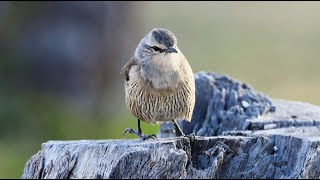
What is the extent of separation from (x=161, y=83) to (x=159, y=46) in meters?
0.30

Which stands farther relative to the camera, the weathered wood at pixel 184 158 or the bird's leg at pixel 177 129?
the bird's leg at pixel 177 129

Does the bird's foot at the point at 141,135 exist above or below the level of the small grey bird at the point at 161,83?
below

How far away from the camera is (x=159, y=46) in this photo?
→ 7.22 meters

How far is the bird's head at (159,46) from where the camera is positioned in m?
7.15

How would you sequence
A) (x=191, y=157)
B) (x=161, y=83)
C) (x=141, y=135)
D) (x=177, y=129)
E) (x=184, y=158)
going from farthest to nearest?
(x=177, y=129) → (x=161, y=83) → (x=141, y=135) → (x=191, y=157) → (x=184, y=158)

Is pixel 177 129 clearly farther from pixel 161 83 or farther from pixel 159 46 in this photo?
pixel 159 46

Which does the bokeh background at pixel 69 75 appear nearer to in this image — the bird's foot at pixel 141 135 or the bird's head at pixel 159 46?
the bird's head at pixel 159 46

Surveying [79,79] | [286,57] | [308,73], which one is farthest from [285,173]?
[286,57]

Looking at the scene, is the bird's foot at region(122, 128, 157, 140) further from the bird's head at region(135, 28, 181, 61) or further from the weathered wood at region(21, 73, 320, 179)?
the bird's head at region(135, 28, 181, 61)

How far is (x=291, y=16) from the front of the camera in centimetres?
1973

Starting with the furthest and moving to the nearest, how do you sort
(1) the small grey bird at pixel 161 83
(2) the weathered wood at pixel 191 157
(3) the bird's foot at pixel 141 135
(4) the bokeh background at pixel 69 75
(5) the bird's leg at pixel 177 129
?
(4) the bokeh background at pixel 69 75
(5) the bird's leg at pixel 177 129
(1) the small grey bird at pixel 161 83
(3) the bird's foot at pixel 141 135
(2) the weathered wood at pixel 191 157

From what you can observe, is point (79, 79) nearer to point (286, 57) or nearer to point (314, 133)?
point (286, 57)

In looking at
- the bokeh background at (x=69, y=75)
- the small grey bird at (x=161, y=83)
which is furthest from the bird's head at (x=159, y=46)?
the bokeh background at (x=69, y=75)

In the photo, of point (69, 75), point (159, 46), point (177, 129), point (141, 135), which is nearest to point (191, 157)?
point (141, 135)
